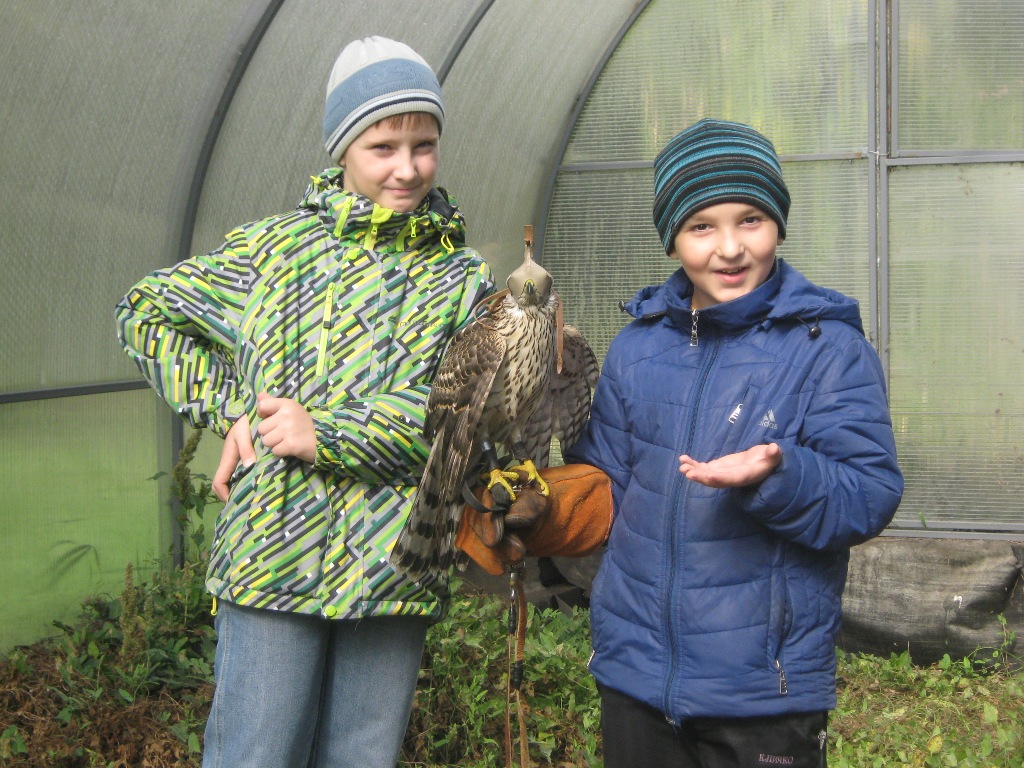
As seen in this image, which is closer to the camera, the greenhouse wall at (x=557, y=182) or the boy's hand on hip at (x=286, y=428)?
the boy's hand on hip at (x=286, y=428)

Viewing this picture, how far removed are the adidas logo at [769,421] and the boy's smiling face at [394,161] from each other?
826 millimetres

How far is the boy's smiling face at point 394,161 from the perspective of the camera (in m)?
2.31

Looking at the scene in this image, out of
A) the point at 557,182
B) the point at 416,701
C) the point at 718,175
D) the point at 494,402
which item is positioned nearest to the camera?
the point at 718,175

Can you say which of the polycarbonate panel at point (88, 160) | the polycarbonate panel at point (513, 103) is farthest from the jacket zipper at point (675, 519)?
the polycarbonate panel at point (513, 103)

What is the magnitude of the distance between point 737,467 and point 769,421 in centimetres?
24

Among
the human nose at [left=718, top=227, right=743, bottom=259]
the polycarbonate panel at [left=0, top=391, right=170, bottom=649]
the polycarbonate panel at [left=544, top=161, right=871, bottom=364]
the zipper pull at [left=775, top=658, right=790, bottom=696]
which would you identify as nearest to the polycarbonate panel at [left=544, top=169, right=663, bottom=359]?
the polycarbonate panel at [left=544, top=161, right=871, bottom=364]

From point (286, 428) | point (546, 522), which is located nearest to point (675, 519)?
point (546, 522)

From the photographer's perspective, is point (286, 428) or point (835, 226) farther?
point (835, 226)

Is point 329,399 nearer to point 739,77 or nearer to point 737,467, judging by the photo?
point 737,467

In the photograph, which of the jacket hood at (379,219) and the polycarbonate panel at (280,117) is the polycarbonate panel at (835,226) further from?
the jacket hood at (379,219)

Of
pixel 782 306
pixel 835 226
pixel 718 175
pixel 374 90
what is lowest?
pixel 782 306

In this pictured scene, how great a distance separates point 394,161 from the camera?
2316mm

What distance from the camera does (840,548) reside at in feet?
6.72

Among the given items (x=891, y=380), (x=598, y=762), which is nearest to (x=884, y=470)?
(x=598, y=762)
